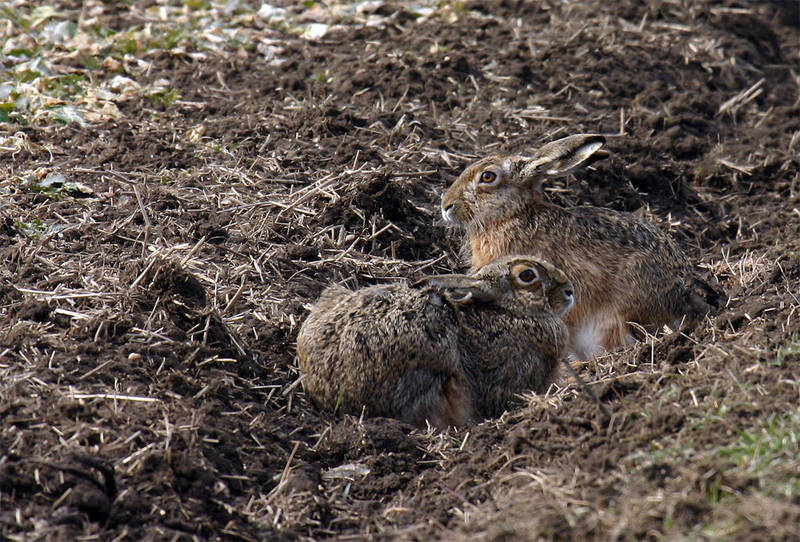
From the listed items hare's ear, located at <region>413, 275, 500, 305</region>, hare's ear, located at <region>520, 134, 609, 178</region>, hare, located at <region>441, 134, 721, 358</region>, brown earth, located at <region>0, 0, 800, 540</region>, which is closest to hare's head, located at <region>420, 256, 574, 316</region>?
hare's ear, located at <region>413, 275, 500, 305</region>

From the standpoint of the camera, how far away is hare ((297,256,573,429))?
20.5 ft

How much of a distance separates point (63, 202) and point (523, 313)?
142 inches

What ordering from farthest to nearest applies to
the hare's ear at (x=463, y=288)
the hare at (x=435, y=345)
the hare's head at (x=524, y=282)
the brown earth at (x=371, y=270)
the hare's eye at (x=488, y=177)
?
1. the hare's eye at (x=488, y=177)
2. the hare's head at (x=524, y=282)
3. the hare's ear at (x=463, y=288)
4. the hare at (x=435, y=345)
5. the brown earth at (x=371, y=270)

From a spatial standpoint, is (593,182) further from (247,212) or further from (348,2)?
(348,2)

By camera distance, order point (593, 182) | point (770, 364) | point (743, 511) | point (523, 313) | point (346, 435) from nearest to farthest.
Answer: point (743, 511) → point (770, 364) → point (346, 435) → point (523, 313) → point (593, 182)

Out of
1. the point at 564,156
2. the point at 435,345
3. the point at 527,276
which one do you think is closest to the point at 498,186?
the point at 564,156

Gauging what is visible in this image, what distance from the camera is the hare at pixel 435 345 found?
6246 millimetres

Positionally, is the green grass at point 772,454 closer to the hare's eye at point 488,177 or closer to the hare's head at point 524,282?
the hare's head at point 524,282

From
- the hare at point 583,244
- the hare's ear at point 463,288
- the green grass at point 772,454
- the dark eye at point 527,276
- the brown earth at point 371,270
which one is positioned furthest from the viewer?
the hare at point 583,244

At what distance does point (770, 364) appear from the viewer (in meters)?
5.64

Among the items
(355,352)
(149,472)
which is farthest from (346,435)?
(149,472)

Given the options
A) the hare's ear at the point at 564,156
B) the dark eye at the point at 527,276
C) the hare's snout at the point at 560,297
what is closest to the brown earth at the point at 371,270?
the hare's snout at the point at 560,297

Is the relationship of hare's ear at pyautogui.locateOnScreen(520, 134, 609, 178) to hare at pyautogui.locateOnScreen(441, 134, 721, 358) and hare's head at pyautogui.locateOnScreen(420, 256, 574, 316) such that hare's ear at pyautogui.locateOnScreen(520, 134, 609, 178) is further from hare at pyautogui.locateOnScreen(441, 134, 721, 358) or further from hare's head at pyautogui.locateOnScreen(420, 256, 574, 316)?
hare's head at pyautogui.locateOnScreen(420, 256, 574, 316)

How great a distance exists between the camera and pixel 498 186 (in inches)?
315
